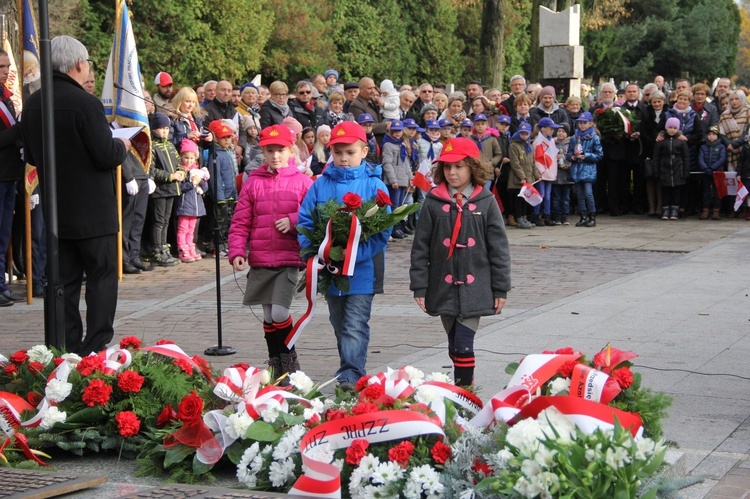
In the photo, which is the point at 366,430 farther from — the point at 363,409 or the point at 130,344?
the point at 130,344

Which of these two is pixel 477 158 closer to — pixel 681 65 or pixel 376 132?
pixel 376 132

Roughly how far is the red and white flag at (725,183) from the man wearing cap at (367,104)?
5.39m

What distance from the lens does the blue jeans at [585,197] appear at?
17.8 meters

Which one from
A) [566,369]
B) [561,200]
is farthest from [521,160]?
[566,369]

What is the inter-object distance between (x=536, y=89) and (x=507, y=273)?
13.8 m

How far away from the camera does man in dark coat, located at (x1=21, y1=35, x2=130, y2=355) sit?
7004 mm

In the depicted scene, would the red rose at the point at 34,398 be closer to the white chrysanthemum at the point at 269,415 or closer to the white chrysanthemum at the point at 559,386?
the white chrysanthemum at the point at 269,415

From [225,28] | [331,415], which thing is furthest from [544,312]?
[225,28]

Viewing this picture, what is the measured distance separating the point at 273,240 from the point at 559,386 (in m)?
2.87

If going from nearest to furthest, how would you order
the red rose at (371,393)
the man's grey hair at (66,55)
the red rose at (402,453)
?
the red rose at (402,453) → the red rose at (371,393) → the man's grey hair at (66,55)

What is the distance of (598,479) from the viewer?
13.0 feet

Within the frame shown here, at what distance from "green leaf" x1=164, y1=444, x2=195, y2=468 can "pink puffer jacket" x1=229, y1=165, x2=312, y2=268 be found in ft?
7.97

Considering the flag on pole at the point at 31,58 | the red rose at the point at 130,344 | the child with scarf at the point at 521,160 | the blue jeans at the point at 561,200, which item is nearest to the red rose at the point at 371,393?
the red rose at the point at 130,344

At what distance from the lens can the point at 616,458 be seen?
400cm
